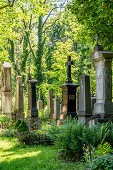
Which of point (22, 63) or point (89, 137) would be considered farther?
point (22, 63)

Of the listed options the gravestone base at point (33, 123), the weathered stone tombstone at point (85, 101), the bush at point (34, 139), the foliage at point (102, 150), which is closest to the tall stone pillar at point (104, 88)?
the weathered stone tombstone at point (85, 101)

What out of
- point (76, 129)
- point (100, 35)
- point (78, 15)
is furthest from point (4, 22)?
point (76, 129)

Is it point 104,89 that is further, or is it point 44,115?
point 44,115

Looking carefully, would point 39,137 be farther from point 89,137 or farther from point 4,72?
point 4,72

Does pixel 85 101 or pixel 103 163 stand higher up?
pixel 85 101

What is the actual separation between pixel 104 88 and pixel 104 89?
1.5 inches

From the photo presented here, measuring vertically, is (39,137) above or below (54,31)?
below

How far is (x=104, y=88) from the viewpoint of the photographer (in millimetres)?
8297

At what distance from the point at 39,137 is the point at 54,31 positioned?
95.2ft

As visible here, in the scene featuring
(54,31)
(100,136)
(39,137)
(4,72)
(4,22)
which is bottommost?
(39,137)

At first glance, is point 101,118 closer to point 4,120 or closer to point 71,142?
point 71,142


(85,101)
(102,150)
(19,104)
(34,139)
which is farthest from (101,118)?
(19,104)

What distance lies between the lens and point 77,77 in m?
27.6

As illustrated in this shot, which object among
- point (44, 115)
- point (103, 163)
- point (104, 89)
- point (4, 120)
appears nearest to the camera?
point (103, 163)
